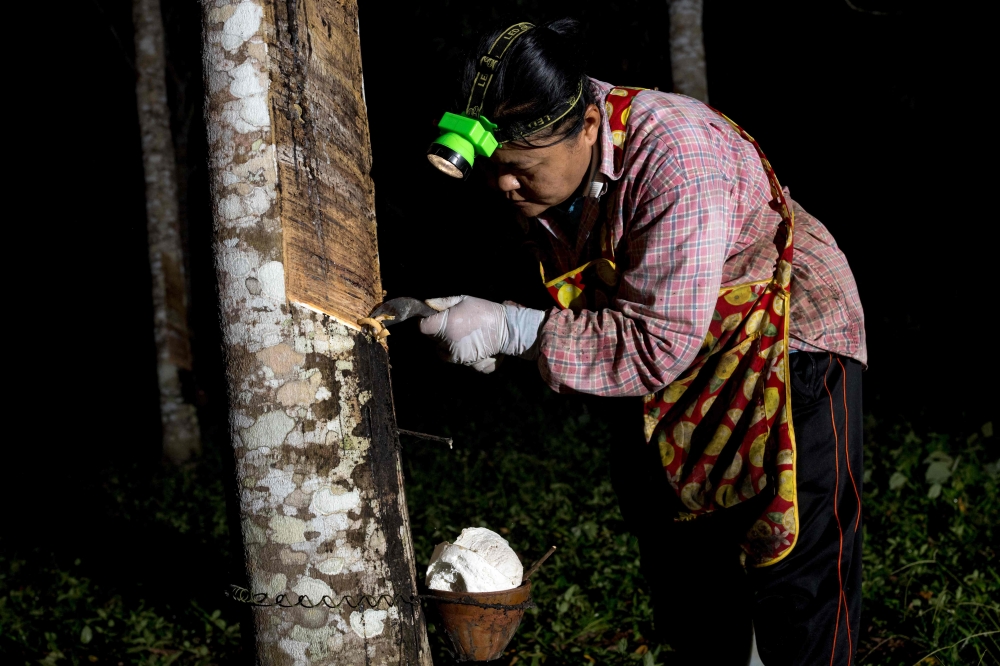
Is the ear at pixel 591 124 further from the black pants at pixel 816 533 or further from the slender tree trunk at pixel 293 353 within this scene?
the black pants at pixel 816 533

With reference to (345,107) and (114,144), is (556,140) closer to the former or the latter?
(345,107)

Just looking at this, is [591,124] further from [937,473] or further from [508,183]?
[937,473]

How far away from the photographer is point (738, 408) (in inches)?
83.2

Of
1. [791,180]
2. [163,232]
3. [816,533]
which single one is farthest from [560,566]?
[791,180]

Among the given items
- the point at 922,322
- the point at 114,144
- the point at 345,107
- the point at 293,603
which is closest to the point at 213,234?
the point at 345,107

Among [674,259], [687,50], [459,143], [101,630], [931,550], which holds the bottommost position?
[101,630]

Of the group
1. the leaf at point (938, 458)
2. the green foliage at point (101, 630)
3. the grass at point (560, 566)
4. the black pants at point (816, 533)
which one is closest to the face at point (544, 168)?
the black pants at point (816, 533)

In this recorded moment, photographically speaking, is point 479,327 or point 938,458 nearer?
point 479,327

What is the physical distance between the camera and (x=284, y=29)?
1.75 m

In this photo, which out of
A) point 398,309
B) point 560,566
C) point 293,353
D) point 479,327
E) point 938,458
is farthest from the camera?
point 938,458

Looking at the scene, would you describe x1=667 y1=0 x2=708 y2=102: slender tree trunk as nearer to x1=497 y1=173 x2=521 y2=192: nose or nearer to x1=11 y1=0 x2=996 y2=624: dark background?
x1=11 y1=0 x2=996 y2=624: dark background

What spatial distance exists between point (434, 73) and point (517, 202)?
4.08 metres

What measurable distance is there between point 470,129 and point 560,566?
2.80m

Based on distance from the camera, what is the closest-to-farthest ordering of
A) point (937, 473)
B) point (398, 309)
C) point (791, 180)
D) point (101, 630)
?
1. point (398, 309)
2. point (101, 630)
3. point (937, 473)
4. point (791, 180)
